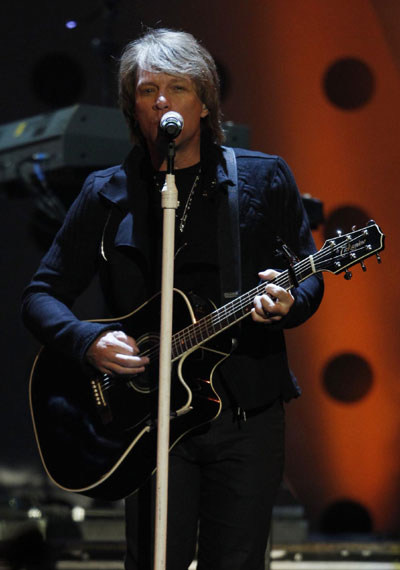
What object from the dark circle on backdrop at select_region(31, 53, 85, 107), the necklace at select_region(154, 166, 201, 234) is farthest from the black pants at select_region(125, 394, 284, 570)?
the dark circle on backdrop at select_region(31, 53, 85, 107)

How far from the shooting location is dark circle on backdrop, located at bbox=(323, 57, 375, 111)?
15.7ft

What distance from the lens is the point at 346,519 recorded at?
4758mm

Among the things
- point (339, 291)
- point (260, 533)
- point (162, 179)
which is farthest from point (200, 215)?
point (339, 291)

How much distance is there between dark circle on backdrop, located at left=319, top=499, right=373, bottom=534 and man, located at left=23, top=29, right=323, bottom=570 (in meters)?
2.65

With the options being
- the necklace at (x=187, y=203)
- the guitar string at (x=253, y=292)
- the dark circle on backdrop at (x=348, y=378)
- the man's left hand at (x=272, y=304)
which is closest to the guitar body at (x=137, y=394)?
the guitar string at (x=253, y=292)

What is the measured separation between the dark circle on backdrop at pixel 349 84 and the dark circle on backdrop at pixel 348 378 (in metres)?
1.41

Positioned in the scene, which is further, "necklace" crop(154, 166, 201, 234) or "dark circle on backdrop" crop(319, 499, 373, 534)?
"dark circle on backdrop" crop(319, 499, 373, 534)

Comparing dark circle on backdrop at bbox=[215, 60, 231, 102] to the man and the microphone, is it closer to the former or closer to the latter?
the man

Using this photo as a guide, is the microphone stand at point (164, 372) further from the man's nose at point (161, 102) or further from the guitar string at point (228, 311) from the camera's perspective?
the man's nose at point (161, 102)

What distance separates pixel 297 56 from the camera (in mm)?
4793

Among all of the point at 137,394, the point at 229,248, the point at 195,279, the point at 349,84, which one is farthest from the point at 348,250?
the point at 349,84

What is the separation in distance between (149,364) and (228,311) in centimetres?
28

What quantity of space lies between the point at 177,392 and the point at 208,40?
3.09 m

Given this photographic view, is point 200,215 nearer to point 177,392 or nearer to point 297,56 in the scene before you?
point 177,392
